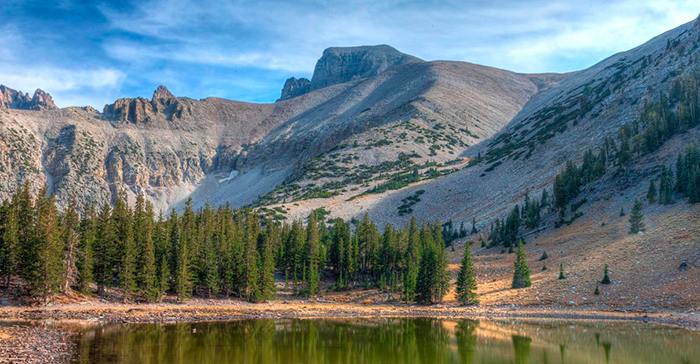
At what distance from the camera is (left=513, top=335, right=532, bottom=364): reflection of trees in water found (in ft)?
102

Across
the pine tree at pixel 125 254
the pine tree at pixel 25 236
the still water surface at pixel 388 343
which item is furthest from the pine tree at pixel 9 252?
the still water surface at pixel 388 343

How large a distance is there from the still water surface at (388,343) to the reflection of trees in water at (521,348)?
6 cm

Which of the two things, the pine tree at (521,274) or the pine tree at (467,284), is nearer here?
the pine tree at (467,284)

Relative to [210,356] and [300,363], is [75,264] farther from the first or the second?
[300,363]

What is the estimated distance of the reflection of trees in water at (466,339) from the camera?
31922 millimetres

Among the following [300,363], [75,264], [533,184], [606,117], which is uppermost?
[606,117]

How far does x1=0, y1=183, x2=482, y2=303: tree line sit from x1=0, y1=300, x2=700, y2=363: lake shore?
263cm

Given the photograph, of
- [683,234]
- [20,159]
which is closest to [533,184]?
[683,234]

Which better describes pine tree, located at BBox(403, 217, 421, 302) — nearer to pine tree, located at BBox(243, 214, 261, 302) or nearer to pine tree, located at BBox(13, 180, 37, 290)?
pine tree, located at BBox(243, 214, 261, 302)

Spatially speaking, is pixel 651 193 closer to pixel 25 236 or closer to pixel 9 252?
pixel 25 236

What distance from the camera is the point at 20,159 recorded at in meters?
173

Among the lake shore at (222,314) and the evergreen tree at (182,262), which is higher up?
the evergreen tree at (182,262)

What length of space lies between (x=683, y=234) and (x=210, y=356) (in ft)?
165

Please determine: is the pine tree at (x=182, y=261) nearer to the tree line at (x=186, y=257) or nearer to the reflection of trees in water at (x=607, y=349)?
the tree line at (x=186, y=257)
